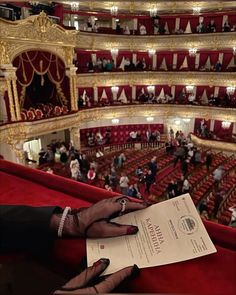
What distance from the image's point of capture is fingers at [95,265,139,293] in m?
1.06

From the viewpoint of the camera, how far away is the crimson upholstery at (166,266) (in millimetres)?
1139

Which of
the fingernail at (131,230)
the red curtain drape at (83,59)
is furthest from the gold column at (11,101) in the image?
the fingernail at (131,230)

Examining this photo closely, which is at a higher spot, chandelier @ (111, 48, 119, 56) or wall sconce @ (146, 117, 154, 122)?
chandelier @ (111, 48, 119, 56)

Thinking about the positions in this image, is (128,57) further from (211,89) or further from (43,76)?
(43,76)

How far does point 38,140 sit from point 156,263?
1520 cm

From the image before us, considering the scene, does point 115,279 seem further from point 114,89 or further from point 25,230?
point 114,89

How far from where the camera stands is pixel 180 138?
49.7 ft

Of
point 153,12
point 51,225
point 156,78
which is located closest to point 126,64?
point 156,78

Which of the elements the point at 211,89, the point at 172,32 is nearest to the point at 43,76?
the point at 172,32

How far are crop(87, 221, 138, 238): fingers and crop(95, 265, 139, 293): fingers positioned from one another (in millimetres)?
212

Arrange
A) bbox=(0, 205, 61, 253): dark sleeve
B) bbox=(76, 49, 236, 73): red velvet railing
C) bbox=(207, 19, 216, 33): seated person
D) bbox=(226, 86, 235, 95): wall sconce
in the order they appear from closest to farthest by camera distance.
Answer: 1. bbox=(0, 205, 61, 253): dark sleeve
2. bbox=(226, 86, 235, 95): wall sconce
3. bbox=(207, 19, 216, 33): seated person
4. bbox=(76, 49, 236, 73): red velvet railing

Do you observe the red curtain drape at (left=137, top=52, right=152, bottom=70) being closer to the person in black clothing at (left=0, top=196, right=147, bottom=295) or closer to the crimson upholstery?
the crimson upholstery

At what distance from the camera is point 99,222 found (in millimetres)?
1388

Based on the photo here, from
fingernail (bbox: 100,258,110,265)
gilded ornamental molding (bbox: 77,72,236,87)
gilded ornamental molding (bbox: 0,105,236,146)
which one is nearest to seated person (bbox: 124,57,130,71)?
gilded ornamental molding (bbox: 77,72,236,87)
